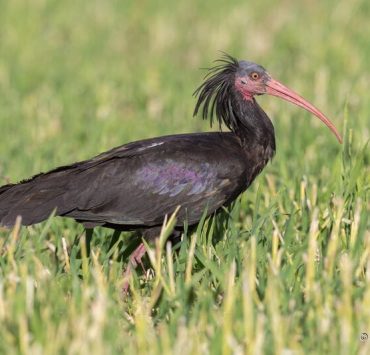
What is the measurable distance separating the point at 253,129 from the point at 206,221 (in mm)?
694

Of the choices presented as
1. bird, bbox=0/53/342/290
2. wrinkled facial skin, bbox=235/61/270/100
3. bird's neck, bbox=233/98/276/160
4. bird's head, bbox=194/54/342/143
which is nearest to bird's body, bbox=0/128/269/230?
bird, bbox=0/53/342/290

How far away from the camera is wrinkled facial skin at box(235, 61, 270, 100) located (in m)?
6.29

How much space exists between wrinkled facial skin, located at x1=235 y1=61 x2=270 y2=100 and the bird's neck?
0.07 m

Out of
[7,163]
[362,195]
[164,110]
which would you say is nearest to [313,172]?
[362,195]

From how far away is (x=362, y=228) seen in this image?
503 cm

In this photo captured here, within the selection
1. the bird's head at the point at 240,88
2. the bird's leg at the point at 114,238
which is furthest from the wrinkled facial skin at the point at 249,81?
the bird's leg at the point at 114,238

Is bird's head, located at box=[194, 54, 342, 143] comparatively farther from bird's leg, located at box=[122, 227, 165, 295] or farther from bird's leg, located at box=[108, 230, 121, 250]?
bird's leg, located at box=[108, 230, 121, 250]

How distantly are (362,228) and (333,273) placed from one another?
1.21 ft

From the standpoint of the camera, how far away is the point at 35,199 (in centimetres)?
573

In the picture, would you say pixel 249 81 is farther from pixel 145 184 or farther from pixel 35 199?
pixel 35 199

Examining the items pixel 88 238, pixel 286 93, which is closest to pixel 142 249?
pixel 88 238

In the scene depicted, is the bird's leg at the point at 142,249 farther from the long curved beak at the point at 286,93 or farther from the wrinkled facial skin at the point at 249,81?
the long curved beak at the point at 286,93

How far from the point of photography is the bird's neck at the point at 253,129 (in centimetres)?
605

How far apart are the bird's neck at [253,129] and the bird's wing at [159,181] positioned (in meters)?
0.25
